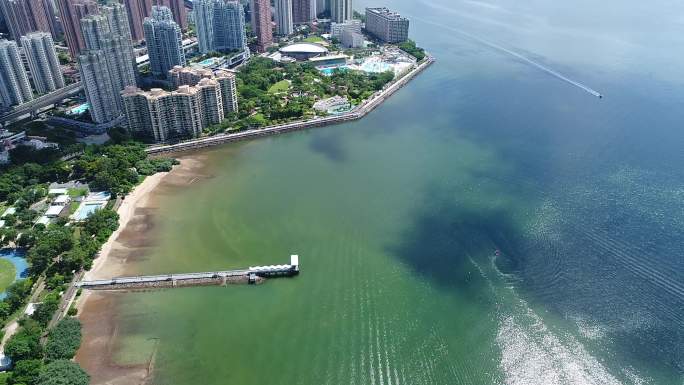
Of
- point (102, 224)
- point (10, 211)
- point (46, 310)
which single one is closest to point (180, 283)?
point (46, 310)

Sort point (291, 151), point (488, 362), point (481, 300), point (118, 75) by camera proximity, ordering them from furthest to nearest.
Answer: point (118, 75), point (291, 151), point (481, 300), point (488, 362)

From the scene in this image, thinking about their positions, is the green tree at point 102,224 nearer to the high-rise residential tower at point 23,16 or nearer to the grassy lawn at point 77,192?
the grassy lawn at point 77,192

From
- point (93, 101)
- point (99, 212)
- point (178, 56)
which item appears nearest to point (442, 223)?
point (99, 212)

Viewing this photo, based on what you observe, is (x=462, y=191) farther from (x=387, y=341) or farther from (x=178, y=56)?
(x=178, y=56)

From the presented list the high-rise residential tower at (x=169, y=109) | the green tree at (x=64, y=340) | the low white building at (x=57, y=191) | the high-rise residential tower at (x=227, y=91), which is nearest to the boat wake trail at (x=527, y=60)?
the high-rise residential tower at (x=227, y=91)

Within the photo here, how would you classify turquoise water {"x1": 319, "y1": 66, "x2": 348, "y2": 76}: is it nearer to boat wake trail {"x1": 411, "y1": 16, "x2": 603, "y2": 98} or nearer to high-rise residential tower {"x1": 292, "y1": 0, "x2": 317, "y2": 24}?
high-rise residential tower {"x1": 292, "y1": 0, "x2": 317, "y2": 24}
